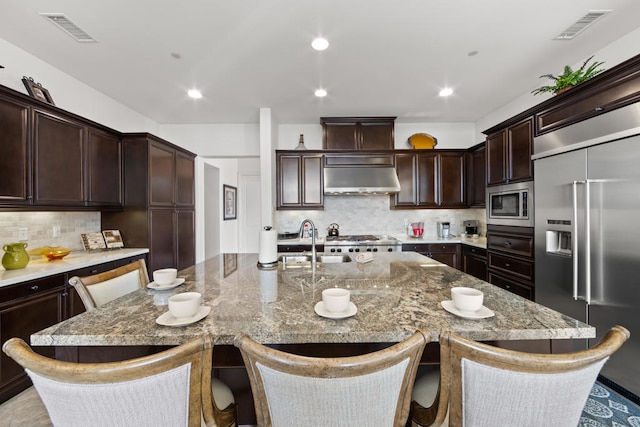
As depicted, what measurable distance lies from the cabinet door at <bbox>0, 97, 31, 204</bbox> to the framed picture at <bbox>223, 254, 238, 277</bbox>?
5.57ft

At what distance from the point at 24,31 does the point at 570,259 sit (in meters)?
4.78

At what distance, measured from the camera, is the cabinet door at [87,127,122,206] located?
2.87 m

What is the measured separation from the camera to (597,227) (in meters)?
1.92

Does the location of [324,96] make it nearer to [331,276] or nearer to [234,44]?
[234,44]

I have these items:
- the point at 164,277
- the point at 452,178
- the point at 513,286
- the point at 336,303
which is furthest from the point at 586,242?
the point at 164,277

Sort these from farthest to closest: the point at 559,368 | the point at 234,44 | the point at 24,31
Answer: the point at 234,44
the point at 24,31
the point at 559,368

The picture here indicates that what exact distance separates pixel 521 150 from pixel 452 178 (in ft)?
5.02

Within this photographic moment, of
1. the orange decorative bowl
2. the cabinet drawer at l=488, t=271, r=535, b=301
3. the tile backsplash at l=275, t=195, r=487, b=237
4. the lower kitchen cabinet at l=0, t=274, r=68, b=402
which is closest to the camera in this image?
the lower kitchen cabinet at l=0, t=274, r=68, b=402

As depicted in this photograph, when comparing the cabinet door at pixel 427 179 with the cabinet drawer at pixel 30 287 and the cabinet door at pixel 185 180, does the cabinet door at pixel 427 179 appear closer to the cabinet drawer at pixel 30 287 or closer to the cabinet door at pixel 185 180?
the cabinet door at pixel 185 180

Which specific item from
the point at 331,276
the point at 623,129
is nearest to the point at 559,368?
the point at 331,276

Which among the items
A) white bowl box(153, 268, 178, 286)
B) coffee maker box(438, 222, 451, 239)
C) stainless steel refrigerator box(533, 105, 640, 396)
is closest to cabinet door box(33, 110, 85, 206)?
white bowl box(153, 268, 178, 286)

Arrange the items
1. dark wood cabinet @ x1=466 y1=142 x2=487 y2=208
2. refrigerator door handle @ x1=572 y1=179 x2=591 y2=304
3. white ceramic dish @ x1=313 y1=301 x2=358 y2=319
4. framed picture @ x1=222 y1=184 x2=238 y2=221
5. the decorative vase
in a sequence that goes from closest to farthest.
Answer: white ceramic dish @ x1=313 y1=301 x2=358 y2=319, refrigerator door handle @ x1=572 y1=179 x2=591 y2=304, the decorative vase, dark wood cabinet @ x1=466 y1=142 x2=487 y2=208, framed picture @ x1=222 y1=184 x2=238 y2=221

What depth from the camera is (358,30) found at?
2.20 metres

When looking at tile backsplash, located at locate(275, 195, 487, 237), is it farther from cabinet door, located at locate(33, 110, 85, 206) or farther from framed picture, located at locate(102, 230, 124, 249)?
cabinet door, located at locate(33, 110, 85, 206)
